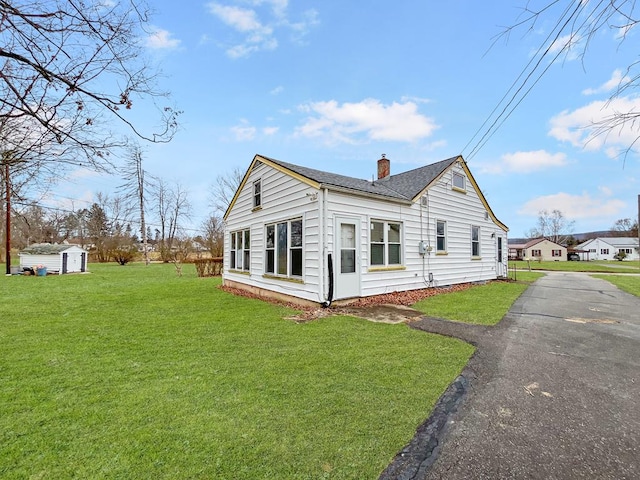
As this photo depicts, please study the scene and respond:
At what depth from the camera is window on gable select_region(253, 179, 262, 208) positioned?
1096 cm

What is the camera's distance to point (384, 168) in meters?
14.7

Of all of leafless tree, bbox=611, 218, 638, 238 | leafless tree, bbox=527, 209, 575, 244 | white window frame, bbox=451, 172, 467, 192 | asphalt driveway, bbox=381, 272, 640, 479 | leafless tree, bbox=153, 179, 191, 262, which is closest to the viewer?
asphalt driveway, bbox=381, 272, 640, 479

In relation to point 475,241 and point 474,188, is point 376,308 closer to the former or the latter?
point 475,241

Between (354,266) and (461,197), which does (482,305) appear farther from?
(461,197)

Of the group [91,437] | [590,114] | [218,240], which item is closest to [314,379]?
[91,437]

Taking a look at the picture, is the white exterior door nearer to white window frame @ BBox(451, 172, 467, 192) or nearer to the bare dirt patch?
the bare dirt patch

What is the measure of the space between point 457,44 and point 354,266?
5.47m

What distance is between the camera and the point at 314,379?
346 centimetres

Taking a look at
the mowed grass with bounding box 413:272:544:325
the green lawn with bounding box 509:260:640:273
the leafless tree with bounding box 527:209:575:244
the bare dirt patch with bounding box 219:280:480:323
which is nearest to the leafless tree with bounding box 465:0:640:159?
the mowed grass with bounding box 413:272:544:325

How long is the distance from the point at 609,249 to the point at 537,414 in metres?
83.2

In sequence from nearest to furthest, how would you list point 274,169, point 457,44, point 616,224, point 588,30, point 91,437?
point 588,30 → point 91,437 → point 457,44 → point 274,169 → point 616,224

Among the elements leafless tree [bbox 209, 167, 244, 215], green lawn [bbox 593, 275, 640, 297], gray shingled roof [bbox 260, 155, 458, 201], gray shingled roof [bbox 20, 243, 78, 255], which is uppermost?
leafless tree [bbox 209, 167, 244, 215]

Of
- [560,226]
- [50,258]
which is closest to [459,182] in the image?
[50,258]

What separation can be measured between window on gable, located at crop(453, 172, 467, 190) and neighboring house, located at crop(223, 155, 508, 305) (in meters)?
0.04
